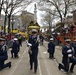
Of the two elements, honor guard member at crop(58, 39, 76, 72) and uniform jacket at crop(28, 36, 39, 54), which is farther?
uniform jacket at crop(28, 36, 39, 54)

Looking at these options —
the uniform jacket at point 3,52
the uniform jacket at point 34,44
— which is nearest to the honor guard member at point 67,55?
the uniform jacket at point 34,44

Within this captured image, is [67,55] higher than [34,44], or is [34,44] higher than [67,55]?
[34,44]

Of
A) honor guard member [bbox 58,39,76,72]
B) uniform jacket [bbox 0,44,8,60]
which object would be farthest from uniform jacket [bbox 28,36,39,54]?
uniform jacket [bbox 0,44,8,60]

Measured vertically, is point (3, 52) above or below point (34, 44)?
below

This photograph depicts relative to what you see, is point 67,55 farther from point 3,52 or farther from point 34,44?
point 3,52

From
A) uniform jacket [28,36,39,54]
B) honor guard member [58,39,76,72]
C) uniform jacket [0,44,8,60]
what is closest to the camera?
honor guard member [58,39,76,72]

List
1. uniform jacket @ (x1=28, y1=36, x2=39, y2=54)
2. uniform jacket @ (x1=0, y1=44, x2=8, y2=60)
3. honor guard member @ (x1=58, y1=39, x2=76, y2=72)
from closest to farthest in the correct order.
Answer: honor guard member @ (x1=58, y1=39, x2=76, y2=72) < uniform jacket @ (x1=28, y1=36, x2=39, y2=54) < uniform jacket @ (x1=0, y1=44, x2=8, y2=60)

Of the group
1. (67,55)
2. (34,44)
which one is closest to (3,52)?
(34,44)

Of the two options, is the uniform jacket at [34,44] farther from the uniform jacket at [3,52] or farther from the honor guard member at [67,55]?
the uniform jacket at [3,52]

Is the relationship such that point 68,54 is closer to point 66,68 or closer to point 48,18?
point 66,68

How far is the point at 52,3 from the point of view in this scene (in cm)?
6128

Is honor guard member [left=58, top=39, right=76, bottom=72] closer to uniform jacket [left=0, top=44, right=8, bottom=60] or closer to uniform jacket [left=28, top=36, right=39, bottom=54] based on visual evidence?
uniform jacket [left=28, top=36, right=39, bottom=54]

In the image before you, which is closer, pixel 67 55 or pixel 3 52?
pixel 67 55

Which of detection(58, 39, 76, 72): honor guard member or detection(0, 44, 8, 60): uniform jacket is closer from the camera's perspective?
detection(58, 39, 76, 72): honor guard member
